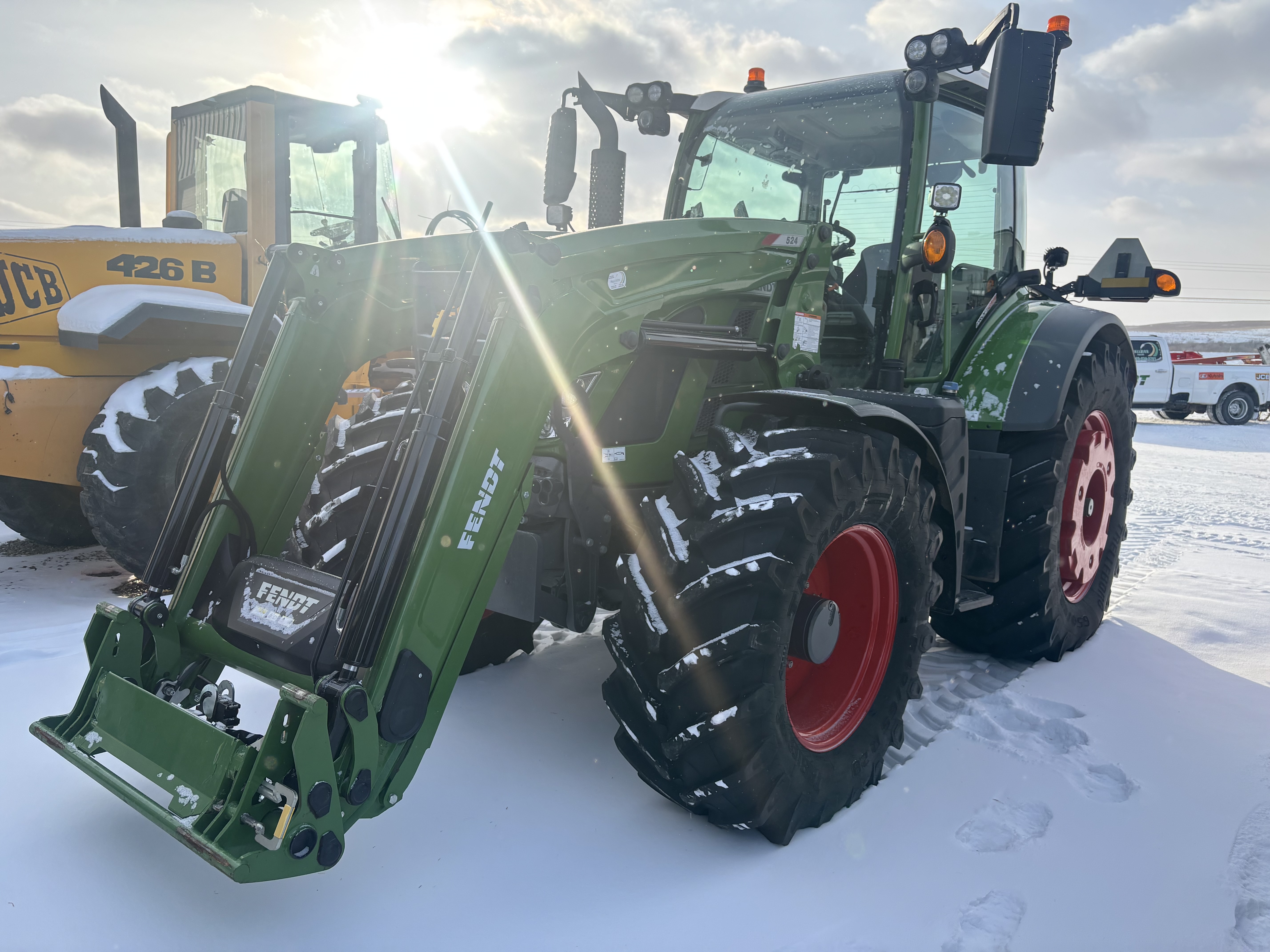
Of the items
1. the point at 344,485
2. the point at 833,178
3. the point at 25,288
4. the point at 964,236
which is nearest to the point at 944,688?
the point at 964,236

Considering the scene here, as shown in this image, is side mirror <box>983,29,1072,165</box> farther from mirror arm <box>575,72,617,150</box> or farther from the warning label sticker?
mirror arm <box>575,72,617,150</box>

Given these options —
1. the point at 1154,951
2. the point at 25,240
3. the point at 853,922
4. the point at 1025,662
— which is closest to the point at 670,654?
the point at 853,922

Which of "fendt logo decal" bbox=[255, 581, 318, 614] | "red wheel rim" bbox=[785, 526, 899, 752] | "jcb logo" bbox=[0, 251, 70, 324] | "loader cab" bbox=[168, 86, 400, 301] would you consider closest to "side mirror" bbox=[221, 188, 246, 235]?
"loader cab" bbox=[168, 86, 400, 301]

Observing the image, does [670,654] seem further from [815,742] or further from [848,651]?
[848,651]

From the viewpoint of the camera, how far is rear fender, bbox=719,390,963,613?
108 inches

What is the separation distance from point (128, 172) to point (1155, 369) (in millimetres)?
18829

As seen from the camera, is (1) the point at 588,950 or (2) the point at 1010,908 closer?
(1) the point at 588,950

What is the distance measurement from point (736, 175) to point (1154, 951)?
350cm

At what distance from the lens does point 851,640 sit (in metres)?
3.12

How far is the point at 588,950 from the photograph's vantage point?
2.19 meters

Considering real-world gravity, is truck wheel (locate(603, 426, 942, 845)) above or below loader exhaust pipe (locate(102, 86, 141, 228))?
below

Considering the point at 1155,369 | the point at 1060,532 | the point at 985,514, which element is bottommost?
the point at 1060,532

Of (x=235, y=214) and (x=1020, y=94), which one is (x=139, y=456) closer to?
(x=235, y=214)

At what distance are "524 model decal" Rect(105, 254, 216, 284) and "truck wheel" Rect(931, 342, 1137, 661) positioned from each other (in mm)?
4681
